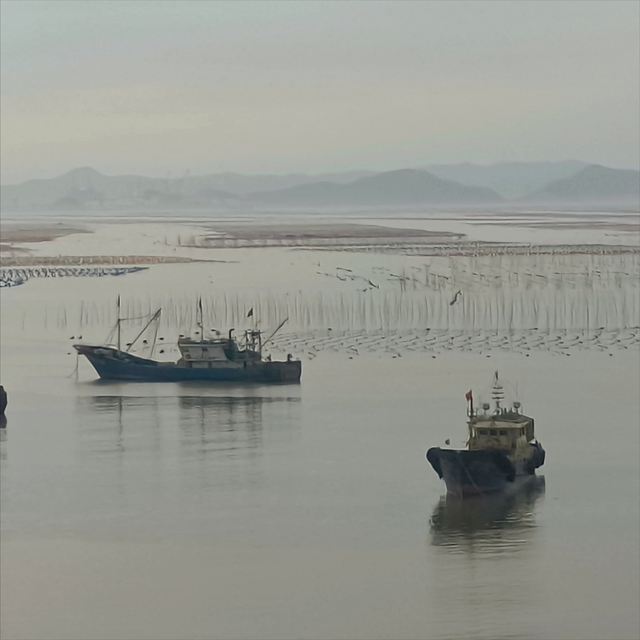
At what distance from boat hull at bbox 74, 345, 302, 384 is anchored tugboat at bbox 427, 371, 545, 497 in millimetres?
13942

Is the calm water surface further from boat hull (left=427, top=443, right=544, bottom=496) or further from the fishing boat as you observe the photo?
the fishing boat

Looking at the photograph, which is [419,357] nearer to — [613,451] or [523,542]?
[613,451]

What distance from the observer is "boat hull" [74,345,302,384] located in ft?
131

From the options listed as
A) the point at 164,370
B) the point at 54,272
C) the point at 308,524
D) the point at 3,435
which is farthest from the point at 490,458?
the point at 54,272

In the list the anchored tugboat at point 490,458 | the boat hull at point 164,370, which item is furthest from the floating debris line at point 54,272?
the anchored tugboat at point 490,458

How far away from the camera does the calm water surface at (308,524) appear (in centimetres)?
1848

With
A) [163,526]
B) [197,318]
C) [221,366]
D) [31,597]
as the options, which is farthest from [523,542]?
[197,318]

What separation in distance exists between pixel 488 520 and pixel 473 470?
1.57m

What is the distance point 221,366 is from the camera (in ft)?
134

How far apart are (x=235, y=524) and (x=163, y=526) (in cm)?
Answer: 113

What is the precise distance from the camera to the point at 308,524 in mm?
22500

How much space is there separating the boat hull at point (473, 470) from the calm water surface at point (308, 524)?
0.39 meters

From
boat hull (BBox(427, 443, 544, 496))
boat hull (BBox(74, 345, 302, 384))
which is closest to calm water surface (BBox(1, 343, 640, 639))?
boat hull (BBox(427, 443, 544, 496))

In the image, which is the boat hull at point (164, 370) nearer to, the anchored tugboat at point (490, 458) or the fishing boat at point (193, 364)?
the fishing boat at point (193, 364)
